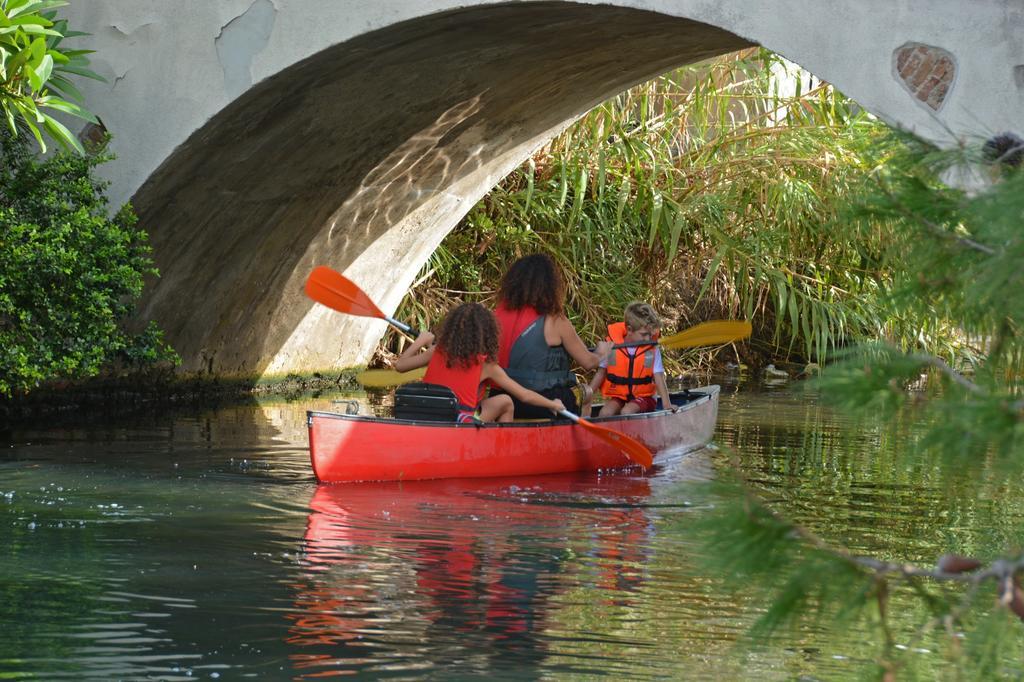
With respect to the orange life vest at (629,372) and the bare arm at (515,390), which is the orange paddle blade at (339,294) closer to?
the bare arm at (515,390)

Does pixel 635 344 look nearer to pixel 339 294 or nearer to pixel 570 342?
pixel 570 342

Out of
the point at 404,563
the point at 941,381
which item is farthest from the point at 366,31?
the point at 941,381

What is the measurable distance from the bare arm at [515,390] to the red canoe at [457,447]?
4.9 inches

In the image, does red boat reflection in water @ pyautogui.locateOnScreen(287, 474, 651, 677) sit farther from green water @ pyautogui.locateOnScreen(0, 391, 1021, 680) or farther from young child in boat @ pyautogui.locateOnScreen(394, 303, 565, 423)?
young child in boat @ pyautogui.locateOnScreen(394, 303, 565, 423)

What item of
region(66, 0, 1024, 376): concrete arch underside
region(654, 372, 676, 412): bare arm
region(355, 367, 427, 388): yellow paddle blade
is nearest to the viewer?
region(66, 0, 1024, 376): concrete arch underside

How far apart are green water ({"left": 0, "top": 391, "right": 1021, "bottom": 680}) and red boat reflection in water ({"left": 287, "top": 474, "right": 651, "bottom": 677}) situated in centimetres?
1

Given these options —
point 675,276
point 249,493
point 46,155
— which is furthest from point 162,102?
point 675,276

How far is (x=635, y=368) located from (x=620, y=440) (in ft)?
3.11

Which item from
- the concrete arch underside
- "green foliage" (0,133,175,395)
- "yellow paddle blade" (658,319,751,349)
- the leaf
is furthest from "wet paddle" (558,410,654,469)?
the leaf

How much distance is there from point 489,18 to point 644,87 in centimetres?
669

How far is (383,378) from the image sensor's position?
13.9 metres

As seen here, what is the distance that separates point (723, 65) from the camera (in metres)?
13.9

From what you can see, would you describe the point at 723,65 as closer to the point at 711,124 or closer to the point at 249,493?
the point at 711,124

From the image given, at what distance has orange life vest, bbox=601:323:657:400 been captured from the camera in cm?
895
